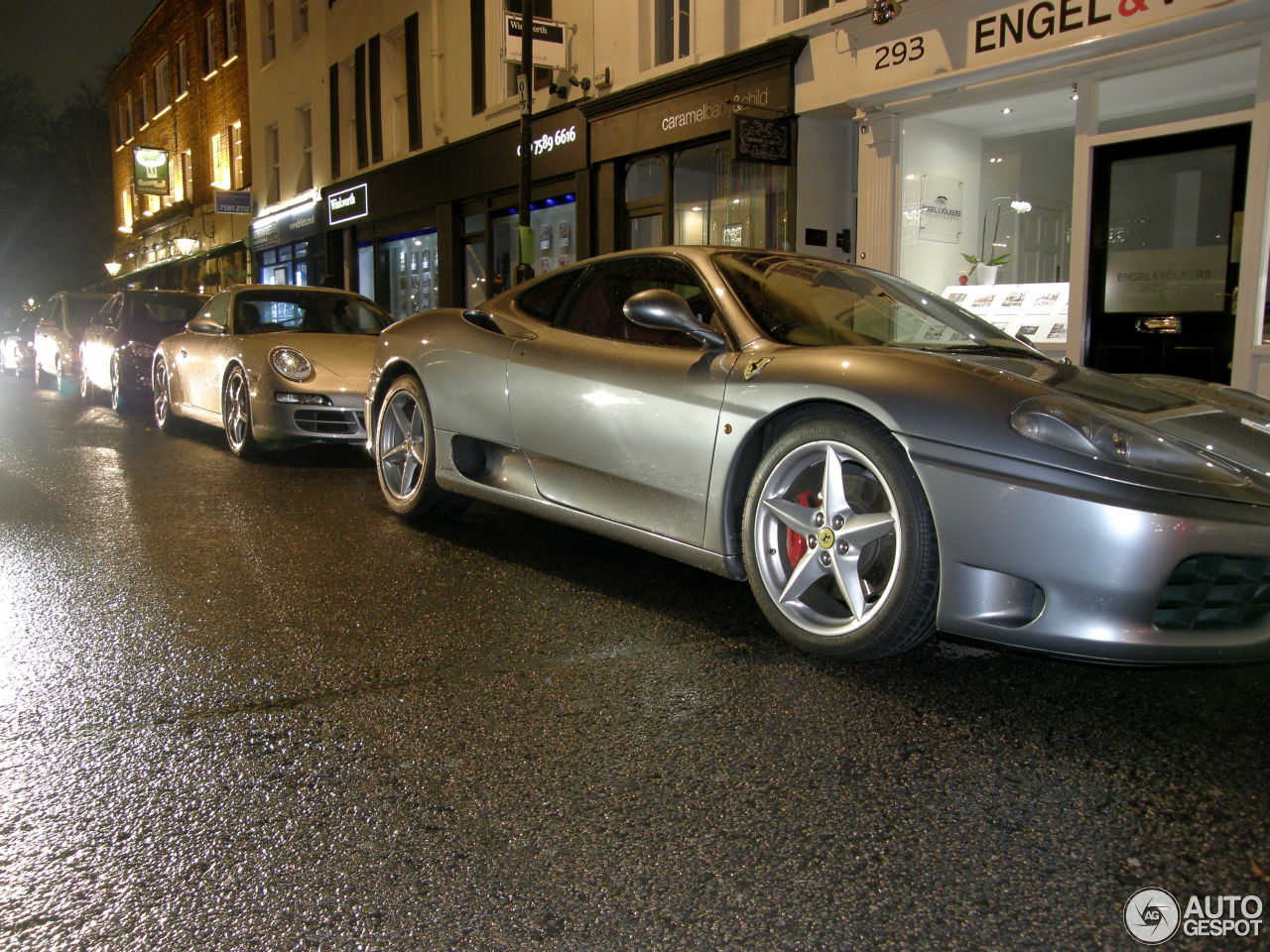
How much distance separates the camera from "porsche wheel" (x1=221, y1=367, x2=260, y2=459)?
784 cm

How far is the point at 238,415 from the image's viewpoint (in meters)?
8.01

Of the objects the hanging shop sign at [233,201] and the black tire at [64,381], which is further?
the hanging shop sign at [233,201]

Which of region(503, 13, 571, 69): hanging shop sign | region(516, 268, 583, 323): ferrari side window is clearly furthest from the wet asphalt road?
region(503, 13, 571, 69): hanging shop sign

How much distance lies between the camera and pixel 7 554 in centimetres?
474

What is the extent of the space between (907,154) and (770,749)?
30.4ft

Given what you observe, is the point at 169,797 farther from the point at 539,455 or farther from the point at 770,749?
the point at 539,455

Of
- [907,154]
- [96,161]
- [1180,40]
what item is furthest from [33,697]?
[96,161]


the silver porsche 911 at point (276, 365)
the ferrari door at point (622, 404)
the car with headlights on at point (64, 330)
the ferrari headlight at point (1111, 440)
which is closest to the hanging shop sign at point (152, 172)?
the car with headlights on at point (64, 330)

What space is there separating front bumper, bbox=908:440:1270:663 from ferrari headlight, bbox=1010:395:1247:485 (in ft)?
0.34

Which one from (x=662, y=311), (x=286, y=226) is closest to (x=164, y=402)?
(x=662, y=311)

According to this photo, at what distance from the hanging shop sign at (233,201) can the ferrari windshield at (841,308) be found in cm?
2637

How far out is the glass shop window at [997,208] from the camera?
9.34m

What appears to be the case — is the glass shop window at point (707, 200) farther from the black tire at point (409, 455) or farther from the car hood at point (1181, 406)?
A: the car hood at point (1181, 406)

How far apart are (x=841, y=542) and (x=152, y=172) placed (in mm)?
34619
